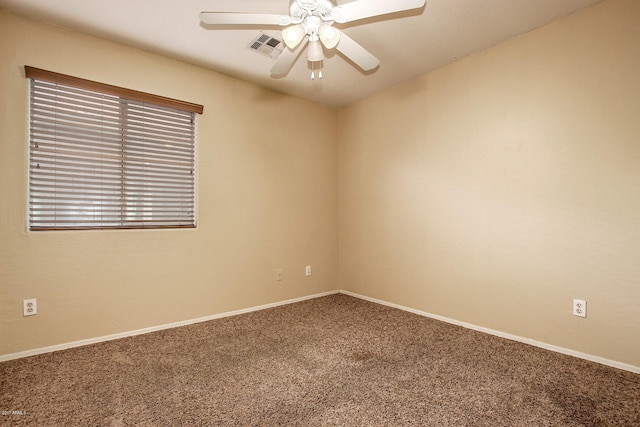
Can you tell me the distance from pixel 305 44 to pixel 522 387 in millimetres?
2775

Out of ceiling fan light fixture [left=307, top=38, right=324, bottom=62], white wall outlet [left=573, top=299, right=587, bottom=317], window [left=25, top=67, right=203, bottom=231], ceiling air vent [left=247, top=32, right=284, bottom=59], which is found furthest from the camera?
ceiling air vent [left=247, top=32, right=284, bottom=59]

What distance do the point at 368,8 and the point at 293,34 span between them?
1.37ft

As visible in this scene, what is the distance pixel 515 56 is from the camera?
8.46ft

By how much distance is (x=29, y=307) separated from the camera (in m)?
2.28

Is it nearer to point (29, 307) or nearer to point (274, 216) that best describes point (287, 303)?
point (274, 216)

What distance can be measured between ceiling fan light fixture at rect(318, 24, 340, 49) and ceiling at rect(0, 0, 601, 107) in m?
0.49

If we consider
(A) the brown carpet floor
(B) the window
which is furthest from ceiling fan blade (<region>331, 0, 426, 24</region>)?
(A) the brown carpet floor

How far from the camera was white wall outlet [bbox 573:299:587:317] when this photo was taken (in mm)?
2238

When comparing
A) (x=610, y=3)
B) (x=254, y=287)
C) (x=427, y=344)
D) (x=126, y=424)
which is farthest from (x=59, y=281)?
(x=610, y=3)

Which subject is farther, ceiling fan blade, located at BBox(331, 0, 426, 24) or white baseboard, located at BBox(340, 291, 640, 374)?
white baseboard, located at BBox(340, 291, 640, 374)

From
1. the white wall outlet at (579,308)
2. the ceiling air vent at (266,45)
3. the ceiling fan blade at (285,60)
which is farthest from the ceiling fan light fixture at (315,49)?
the white wall outlet at (579,308)

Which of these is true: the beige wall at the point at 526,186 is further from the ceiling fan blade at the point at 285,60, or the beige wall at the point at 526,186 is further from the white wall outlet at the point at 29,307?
the white wall outlet at the point at 29,307

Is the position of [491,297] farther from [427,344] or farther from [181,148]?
[181,148]

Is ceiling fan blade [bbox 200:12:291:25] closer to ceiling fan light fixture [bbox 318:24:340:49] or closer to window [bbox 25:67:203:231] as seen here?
ceiling fan light fixture [bbox 318:24:340:49]
